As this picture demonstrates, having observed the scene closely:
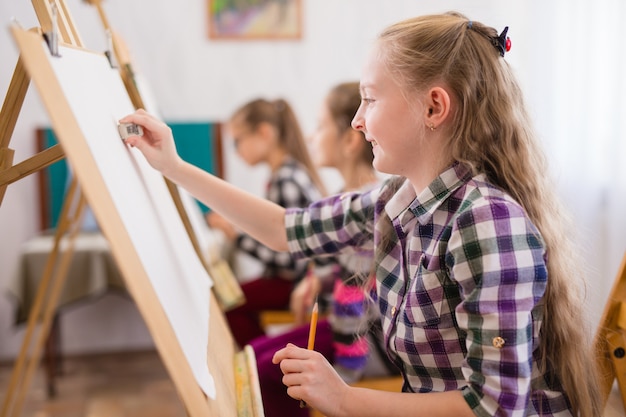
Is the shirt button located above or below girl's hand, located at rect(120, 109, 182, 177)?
below

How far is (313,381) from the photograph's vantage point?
2.66 feet

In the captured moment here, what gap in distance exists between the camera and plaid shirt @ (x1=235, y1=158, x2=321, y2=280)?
7.43 feet

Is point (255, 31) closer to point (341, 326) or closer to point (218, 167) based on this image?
point (218, 167)

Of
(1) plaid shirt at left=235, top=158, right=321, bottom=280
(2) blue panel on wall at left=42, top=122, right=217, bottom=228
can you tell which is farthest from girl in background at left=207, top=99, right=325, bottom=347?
(2) blue panel on wall at left=42, top=122, right=217, bottom=228

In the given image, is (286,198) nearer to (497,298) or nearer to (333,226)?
(333,226)

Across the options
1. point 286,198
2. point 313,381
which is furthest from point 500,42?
point 286,198

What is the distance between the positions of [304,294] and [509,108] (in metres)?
1.21

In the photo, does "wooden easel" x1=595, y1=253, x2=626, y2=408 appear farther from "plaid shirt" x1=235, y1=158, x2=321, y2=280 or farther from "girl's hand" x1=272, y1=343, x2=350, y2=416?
"plaid shirt" x1=235, y1=158, x2=321, y2=280

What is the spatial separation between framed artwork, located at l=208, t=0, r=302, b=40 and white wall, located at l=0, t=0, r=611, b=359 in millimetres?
38

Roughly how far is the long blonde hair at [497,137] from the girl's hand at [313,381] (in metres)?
0.28

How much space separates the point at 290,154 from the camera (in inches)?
96.2

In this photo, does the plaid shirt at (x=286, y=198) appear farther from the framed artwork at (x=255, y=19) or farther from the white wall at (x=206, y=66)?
the framed artwork at (x=255, y=19)

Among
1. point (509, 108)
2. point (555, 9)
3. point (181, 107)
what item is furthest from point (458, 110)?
point (181, 107)

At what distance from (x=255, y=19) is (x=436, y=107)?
8.39 feet
